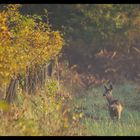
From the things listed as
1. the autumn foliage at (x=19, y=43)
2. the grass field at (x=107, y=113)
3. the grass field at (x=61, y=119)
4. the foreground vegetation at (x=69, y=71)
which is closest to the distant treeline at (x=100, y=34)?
the foreground vegetation at (x=69, y=71)

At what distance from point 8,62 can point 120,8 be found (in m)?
4.48

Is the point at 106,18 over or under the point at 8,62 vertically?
over

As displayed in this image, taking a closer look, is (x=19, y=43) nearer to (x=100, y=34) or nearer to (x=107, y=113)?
(x=107, y=113)

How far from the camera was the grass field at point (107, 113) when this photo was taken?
34.9 feet

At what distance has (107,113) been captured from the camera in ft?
40.3

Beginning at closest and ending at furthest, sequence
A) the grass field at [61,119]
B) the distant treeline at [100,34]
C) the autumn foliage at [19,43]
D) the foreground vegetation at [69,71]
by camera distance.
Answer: the grass field at [61,119], the foreground vegetation at [69,71], the autumn foliage at [19,43], the distant treeline at [100,34]

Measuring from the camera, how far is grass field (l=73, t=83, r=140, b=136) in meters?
10.6

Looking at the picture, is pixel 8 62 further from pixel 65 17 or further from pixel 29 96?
pixel 65 17

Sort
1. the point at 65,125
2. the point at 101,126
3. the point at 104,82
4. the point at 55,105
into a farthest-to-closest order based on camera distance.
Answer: the point at 104,82, the point at 101,126, the point at 55,105, the point at 65,125

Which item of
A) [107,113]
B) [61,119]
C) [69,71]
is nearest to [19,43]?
[61,119]

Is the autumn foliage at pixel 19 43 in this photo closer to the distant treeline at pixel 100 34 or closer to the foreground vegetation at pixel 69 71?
the foreground vegetation at pixel 69 71

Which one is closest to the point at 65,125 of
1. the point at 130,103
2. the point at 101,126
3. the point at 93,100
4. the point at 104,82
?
the point at 101,126

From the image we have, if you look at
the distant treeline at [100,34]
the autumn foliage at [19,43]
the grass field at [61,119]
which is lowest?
the grass field at [61,119]

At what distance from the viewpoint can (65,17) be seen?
13672mm
